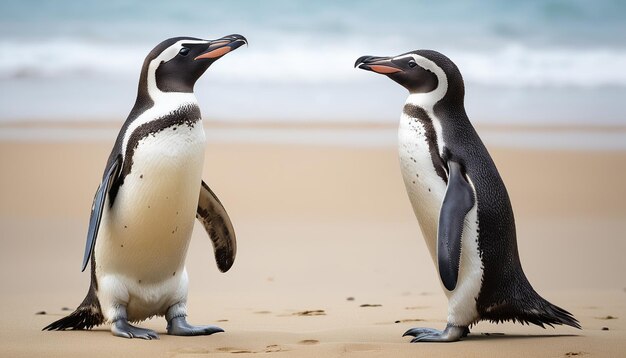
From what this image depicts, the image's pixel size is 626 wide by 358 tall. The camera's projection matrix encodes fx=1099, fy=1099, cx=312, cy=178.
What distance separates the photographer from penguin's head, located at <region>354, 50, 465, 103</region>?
→ 17.2 ft

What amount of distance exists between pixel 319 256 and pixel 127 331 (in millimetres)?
3630

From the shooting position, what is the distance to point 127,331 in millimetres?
5113

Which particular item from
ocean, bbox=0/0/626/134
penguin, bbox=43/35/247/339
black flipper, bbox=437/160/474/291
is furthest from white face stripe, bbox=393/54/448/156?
ocean, bbox=0/0/626/134

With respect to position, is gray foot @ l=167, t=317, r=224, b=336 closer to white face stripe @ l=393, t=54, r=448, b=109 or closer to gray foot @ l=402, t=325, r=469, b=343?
gray foot @ l=402, t=325, r=469, b=343

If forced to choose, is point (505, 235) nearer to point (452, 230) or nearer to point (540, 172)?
point (452, 230)

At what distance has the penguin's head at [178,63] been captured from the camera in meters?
5.25

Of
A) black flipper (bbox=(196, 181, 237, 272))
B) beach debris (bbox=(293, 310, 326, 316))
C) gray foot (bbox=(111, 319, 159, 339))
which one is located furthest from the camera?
beach debris (bbox=(293, 310, 326, 316))

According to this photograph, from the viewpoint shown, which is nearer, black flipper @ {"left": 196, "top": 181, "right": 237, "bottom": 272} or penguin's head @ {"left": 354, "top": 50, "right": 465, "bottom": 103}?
penguin's head @ {"left": 354, "top": 50, "right": 465, "bottom": 103}

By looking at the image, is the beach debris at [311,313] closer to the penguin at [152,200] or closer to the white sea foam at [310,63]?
the penguin at [152,200]

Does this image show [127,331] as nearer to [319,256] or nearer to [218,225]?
[218,225]

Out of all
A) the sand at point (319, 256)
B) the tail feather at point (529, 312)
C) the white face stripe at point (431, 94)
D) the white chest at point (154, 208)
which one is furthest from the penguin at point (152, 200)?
the tail feather at point (529, 312)

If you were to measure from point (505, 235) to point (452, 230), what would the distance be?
0.37 metres

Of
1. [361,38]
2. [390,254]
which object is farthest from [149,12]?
[390,254]

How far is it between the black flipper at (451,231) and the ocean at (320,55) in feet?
31.8
